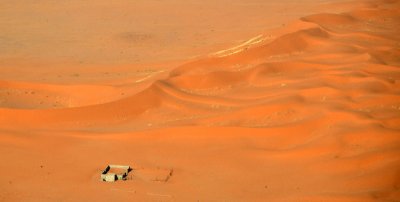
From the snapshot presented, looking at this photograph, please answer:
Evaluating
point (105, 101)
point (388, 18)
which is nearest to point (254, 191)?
point (105, 101)

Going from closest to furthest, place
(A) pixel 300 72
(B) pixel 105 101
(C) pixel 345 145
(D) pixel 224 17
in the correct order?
(C) pixel 345 145 < (B) pixel 105 101 < (A) pixel 300 72 < (D) pixel 224 17

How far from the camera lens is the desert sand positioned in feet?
21.2

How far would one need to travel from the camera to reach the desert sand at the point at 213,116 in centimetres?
646

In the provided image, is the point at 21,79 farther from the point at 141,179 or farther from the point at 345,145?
the point at 345,145

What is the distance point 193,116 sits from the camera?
8734 mm

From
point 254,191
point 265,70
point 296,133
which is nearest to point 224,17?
point 265,70

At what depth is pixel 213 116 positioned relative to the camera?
8.47 meters

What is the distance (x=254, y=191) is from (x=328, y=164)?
102cm

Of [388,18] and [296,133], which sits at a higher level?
[388,18]

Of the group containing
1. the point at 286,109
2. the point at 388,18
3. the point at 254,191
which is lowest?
the point at 254,191

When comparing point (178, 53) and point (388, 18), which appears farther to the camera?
point (388, 18)

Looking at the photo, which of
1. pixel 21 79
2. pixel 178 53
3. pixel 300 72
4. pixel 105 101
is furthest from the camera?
pixel 178 53

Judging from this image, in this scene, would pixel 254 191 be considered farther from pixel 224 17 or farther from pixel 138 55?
pixel 224 17

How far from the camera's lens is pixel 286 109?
840 cm
